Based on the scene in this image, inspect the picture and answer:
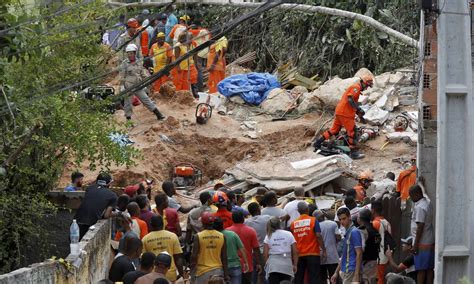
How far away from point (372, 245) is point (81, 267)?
4.04 meters

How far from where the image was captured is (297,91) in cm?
2811

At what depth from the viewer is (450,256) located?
606 inches

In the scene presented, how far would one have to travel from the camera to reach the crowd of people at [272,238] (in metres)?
15.8

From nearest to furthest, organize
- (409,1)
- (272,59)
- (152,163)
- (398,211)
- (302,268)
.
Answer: (302,268) → (398,211) → (152,163) → (409,1) → (272,59)

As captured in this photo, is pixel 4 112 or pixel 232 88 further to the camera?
pixel 232 88

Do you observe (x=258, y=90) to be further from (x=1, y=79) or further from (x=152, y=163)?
(x=1, y=79)

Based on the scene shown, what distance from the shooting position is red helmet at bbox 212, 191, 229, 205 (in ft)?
56.0

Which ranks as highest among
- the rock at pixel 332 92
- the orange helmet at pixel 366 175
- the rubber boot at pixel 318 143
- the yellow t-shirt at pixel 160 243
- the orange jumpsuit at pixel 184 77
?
the orange jumpsuit at pixel 184 77

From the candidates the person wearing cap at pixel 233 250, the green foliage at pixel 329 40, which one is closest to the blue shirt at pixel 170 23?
the green foliage at pixel 329 40

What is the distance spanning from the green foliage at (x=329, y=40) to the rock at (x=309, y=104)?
2.71m

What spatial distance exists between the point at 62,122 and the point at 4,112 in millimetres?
2805

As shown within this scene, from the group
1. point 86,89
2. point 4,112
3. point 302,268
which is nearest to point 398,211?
point 302,268

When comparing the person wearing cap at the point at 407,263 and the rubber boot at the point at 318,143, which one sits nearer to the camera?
the person wearing cap at the point at 407,263

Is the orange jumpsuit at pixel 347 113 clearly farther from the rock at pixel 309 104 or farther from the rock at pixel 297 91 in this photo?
the rock at pixel 297 91
